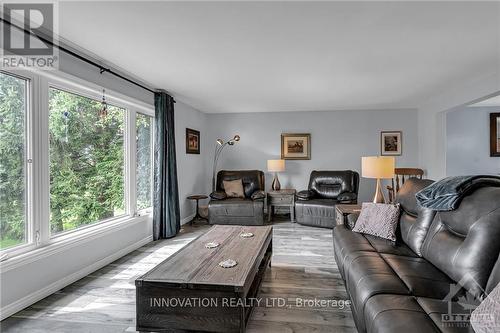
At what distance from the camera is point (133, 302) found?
2.32m

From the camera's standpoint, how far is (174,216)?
4301 millimetres

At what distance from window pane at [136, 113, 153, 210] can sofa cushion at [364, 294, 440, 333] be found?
3.45m

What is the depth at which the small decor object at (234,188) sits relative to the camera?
5473mm

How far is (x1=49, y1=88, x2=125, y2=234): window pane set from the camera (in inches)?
107

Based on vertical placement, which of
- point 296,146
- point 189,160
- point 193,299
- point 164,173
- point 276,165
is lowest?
point 193,299

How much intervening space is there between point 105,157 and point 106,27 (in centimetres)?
167

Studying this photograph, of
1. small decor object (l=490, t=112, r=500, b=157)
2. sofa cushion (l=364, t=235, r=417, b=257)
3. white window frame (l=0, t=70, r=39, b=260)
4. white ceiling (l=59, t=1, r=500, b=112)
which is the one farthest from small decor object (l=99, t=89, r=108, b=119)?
small decor object (l=490, t=112, r=500, b=157)

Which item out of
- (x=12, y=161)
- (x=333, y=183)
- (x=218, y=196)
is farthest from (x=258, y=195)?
(x=12, y=161)

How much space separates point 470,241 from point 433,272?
1.03ft

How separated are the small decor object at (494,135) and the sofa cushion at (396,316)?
601 centimetres

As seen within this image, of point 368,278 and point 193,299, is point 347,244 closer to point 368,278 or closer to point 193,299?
point 368,278

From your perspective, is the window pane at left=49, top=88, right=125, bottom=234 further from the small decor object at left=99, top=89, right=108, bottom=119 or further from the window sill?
the window sill

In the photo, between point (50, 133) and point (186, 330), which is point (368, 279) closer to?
point (186, 330)

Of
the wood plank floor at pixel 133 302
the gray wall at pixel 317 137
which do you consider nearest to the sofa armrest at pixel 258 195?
the gray wall at pixel 317 137
